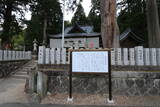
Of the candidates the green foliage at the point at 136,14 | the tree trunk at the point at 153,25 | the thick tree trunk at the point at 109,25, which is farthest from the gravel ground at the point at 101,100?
the green foliage at the point at 136,14

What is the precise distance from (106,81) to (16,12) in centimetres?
1512

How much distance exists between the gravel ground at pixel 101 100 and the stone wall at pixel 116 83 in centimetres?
22

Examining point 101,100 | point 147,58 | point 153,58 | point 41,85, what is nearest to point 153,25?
point 153,58

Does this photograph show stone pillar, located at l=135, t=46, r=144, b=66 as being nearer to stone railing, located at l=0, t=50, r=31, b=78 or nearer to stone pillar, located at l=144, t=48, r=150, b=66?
stone pillar, located at l=144, t=48, r=150, b=66

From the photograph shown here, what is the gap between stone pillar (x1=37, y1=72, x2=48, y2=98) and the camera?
4703 millimetres

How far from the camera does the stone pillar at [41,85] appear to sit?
15.4 feet

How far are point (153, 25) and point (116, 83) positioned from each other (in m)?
7.31

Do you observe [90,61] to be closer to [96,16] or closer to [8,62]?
[8,62]

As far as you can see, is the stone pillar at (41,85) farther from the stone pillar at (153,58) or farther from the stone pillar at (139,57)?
the stone pillar at (153,58)

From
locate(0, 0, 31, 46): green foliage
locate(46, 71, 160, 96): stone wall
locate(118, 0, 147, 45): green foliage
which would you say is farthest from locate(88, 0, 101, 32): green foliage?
locate(46, 71, 160, 96): stone wall

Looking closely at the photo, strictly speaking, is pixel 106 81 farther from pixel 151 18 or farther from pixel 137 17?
pixel 137 17

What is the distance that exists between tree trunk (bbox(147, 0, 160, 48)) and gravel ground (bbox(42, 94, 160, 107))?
19.8 feet

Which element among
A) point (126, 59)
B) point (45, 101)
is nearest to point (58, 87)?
point (45, 101)

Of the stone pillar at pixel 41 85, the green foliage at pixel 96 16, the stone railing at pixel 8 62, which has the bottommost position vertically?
the stone pillar at pixel 41 85
